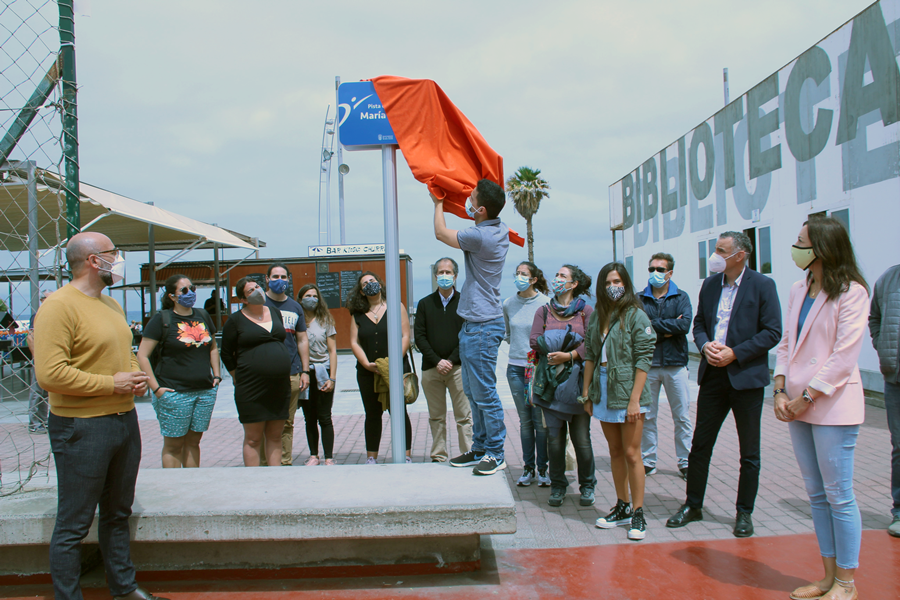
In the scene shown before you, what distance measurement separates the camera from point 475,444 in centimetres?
440

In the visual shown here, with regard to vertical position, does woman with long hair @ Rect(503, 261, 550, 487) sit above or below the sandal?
above

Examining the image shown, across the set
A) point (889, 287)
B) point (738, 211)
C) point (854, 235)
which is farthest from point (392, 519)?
point (738, 211)

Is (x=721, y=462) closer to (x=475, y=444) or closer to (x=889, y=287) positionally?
(x=889, y=287)

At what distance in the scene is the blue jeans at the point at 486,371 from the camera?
4.05 meters

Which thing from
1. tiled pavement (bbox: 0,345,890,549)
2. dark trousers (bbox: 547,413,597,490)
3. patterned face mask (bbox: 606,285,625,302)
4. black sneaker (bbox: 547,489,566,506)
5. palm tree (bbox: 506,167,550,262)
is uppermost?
palm tree (bbox: 506,167,550,262)

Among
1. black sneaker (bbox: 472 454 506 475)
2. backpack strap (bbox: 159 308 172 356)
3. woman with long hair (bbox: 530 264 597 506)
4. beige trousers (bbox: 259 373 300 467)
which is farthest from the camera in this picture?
beige trousers (bbox: 259 373 300 467)

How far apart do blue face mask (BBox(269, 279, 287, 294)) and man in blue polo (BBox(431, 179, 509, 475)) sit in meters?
2.38

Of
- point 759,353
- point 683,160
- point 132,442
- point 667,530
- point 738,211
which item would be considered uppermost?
point 683,160

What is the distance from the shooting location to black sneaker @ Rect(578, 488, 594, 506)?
492 centimetres

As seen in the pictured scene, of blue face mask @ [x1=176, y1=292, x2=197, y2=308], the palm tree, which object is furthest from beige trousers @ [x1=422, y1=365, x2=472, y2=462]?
the palm tree

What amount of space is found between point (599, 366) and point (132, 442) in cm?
308

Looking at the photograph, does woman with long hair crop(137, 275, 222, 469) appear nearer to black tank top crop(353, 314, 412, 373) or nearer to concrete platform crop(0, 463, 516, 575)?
concrete platform crop(0, 463, 516, 575)

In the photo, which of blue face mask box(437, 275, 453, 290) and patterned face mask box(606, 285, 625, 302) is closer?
patterned face mask box(606, 285, 625, 302)

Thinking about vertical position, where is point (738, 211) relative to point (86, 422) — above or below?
above
